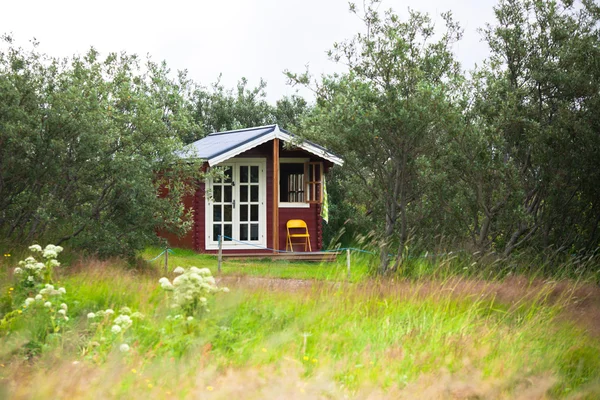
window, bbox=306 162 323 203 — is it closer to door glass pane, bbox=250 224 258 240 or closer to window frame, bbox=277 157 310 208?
window frame, bbox=277 157 310 208

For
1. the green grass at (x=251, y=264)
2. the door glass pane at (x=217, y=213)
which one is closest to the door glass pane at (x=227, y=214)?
the door glass pane at (x=217, y=213)

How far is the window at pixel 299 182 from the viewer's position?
67.9 feet

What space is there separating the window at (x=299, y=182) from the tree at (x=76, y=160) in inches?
284

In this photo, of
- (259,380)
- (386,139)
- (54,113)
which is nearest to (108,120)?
(54,113)

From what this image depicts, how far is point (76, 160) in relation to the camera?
12711 millimetres

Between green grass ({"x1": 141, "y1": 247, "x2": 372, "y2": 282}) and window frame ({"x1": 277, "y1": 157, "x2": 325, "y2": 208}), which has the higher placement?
window frame ({"x1": 277, "y1": 157, "x2": 325, "y2": 208})

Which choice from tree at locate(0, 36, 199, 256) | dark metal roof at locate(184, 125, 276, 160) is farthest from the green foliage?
tree at locate(0, 36, 199, 256)

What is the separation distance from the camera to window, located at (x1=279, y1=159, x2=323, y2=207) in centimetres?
2070

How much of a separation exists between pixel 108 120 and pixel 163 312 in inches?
280

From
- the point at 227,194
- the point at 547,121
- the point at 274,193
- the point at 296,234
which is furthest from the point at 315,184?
the point at 547,121

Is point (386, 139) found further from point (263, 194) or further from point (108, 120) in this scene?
point (263, 194)

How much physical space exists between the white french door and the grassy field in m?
10.8

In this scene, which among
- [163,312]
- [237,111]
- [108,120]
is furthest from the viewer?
[237,111]

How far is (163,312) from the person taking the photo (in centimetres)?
662
